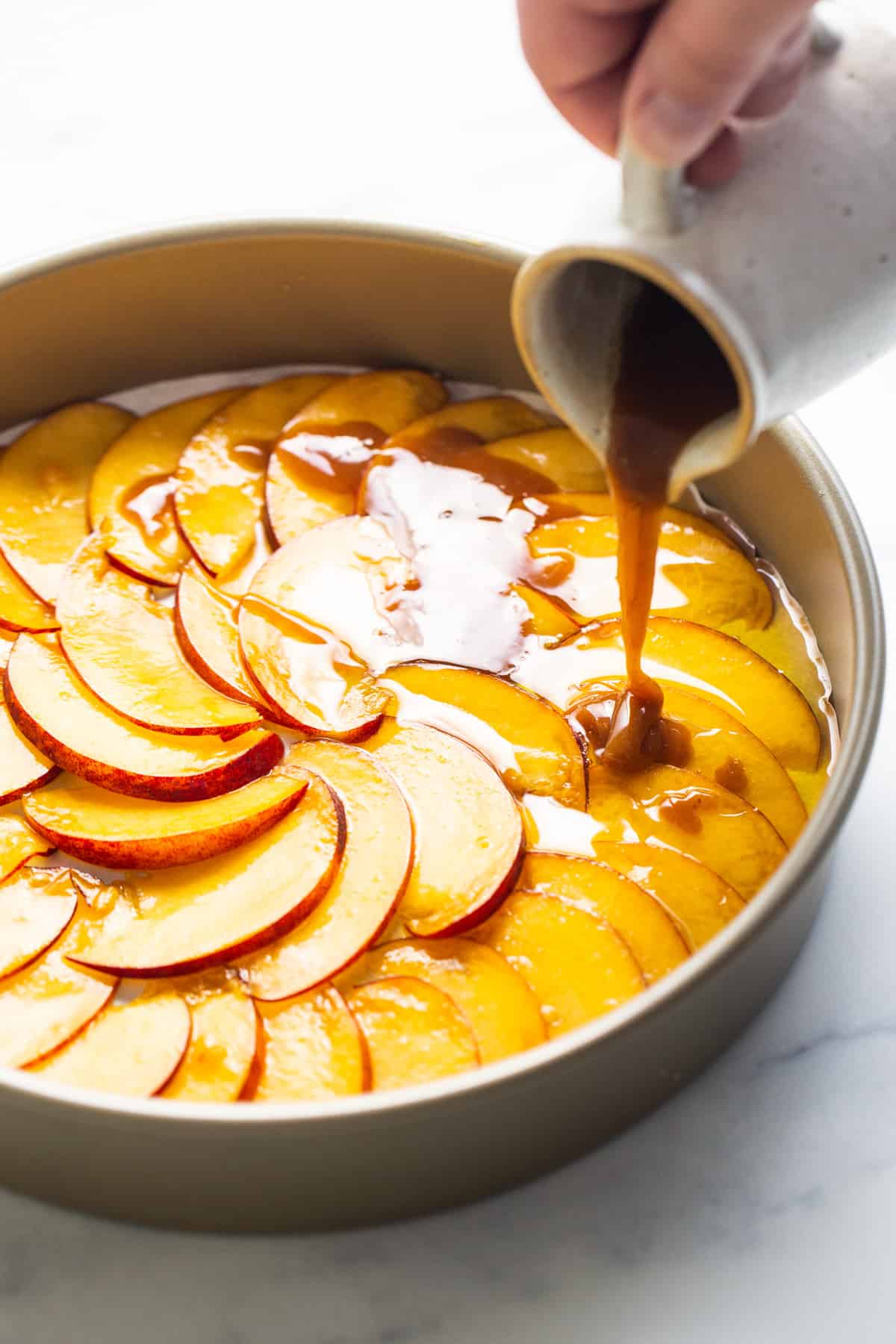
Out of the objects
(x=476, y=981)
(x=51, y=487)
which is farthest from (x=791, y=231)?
(x=51, y=487)

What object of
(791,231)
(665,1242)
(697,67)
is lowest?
(665,1242)

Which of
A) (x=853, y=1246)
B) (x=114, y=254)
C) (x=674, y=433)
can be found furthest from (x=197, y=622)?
(x=853, y=1246)

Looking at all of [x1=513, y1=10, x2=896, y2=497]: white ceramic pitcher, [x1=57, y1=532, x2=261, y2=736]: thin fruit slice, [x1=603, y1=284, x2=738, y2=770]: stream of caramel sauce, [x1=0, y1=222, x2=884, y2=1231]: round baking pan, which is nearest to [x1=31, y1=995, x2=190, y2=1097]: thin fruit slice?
[x1=0, y1=222, x2=884, y2=1231]: round baking pan

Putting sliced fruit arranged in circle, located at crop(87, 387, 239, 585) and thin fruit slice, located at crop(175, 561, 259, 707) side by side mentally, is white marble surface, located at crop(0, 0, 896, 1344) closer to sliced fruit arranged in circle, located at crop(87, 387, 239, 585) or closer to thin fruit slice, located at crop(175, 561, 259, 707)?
thin fruit slice, located at crop(175, 561, 259, 707)

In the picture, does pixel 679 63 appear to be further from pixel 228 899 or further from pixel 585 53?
pixel 228 899

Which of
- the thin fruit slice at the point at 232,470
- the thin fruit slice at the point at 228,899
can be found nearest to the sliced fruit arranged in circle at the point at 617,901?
the thin fruit slice at the point at 228,899

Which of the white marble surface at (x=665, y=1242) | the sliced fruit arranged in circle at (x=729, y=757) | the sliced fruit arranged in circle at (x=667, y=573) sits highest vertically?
the sliced fruit arranged in circle at (x=667, y=573)

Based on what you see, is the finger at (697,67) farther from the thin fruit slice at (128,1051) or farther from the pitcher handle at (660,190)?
the thin fruit slice at (128,1051)
